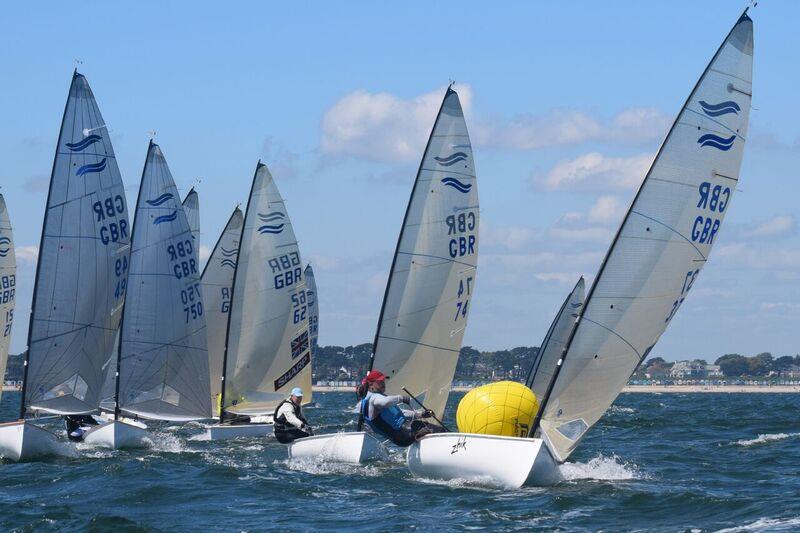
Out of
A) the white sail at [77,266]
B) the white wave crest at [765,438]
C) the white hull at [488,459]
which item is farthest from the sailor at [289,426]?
the white wave crest at [765,438]

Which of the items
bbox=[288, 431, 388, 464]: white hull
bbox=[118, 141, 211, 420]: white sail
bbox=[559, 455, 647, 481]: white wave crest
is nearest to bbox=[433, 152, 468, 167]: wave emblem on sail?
bbox=[288, 431, 388, 464]: white hull

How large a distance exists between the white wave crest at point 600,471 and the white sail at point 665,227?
1.03 m

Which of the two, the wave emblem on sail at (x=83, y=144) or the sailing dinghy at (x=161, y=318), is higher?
the wave emblem on sail at (x=83, y=144)

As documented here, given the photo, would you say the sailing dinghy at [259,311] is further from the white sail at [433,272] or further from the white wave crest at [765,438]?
the white wave crest at [765,438]

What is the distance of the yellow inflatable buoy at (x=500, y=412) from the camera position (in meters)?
20.5

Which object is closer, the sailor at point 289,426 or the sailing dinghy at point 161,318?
the sailor at point 289,426

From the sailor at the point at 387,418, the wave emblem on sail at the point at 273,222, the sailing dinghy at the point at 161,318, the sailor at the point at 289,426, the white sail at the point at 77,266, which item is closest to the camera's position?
the sailor at the point at 387,418

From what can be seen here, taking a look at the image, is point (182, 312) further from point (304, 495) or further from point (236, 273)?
point (304, 495)

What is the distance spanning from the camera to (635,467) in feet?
79.0

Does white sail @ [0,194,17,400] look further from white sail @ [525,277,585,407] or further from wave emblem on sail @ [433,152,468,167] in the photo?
white sail @ [525,277,585,407]

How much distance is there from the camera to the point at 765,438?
3216cm

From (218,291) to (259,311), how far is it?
181 inches

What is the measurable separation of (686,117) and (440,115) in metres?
7.82

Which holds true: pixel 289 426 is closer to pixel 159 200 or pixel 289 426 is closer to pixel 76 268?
pixel 76 268
